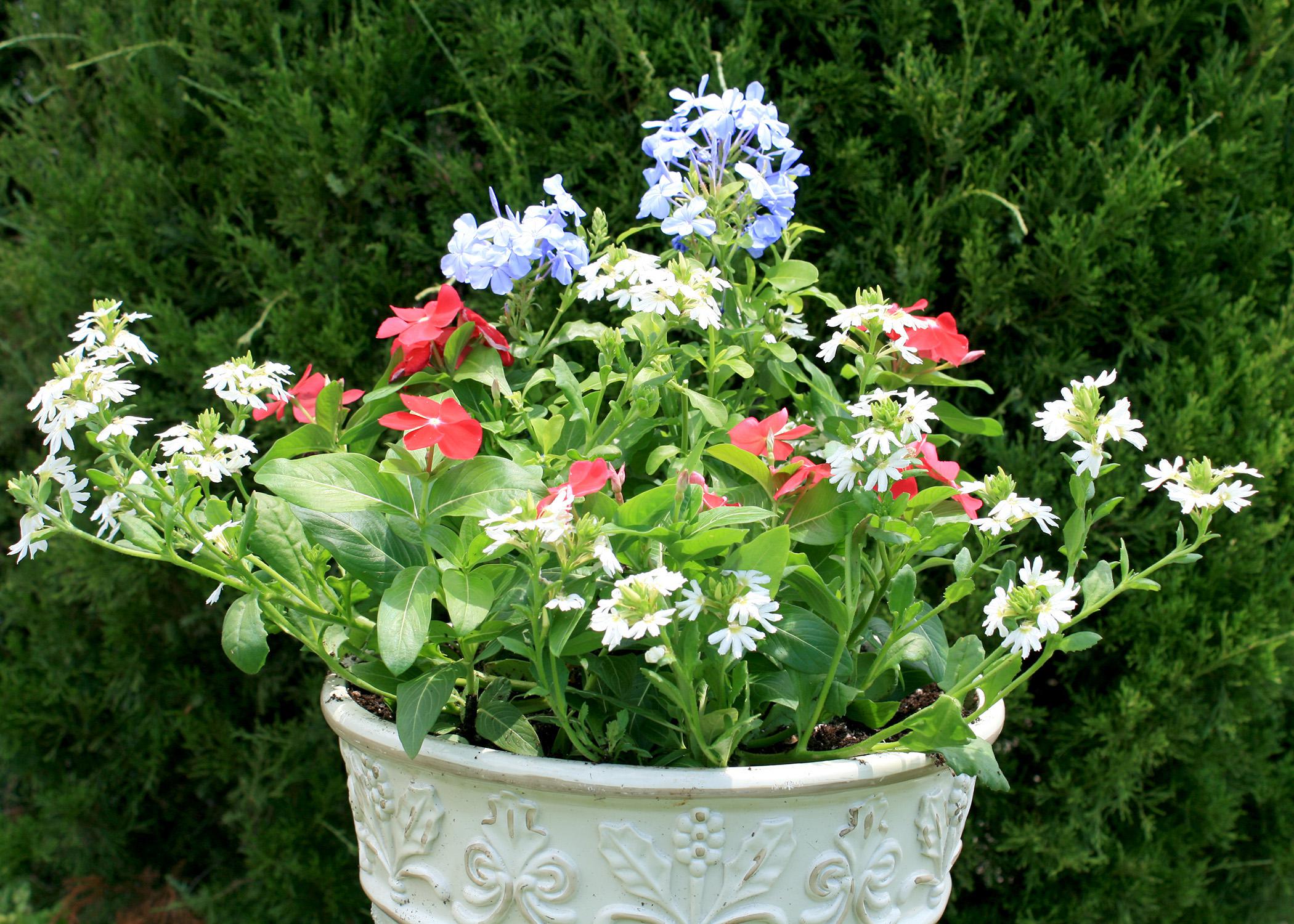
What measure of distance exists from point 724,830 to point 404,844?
32 cm

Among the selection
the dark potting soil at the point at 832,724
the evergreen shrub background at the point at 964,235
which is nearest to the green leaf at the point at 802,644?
the dark potting soil at the point at 832,724

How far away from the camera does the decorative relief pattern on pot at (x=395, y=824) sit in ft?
3.11

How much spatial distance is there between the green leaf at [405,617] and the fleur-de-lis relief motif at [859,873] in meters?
0.40

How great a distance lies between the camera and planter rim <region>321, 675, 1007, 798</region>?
854mm

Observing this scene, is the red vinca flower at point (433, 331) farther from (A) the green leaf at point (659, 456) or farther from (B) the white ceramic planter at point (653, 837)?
(B) the white ceramic planter at point (653, 837)

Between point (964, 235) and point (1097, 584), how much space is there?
879 mm

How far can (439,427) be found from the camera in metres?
0.88

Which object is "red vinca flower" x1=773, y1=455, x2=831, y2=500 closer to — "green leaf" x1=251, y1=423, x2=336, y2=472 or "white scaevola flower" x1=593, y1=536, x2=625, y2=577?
"white scaevola flower" x1=593, y1=536, x2=625, y2=577

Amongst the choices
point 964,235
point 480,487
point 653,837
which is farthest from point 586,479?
point 964,235

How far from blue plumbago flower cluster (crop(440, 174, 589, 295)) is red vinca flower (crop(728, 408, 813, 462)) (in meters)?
0.24

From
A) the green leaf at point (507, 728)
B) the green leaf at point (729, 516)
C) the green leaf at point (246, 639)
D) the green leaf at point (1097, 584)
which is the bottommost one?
the green leaf at point (507, 728)

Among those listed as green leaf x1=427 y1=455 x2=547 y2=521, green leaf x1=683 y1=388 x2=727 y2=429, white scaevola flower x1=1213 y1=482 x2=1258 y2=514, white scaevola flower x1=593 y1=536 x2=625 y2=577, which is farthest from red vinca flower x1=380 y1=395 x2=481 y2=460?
white scaevola flower x1=1213 y1=482 x2=1258 y2=514

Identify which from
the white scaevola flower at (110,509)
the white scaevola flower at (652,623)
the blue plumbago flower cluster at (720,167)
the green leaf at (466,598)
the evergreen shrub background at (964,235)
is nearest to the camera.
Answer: the white scaevola flower at (652,623)

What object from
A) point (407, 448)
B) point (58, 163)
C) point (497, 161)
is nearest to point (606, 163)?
point (497, 161)
